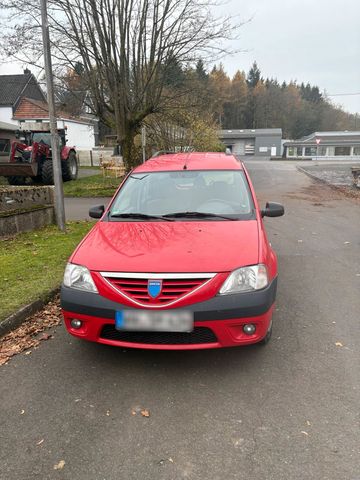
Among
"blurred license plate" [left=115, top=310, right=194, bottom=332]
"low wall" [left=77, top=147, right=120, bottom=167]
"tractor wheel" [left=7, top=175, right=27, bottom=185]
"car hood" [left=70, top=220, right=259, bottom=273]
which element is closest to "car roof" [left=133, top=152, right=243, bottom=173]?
"car hood" [left=70, top=220, right=259, bottom=273]

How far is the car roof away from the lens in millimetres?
5062

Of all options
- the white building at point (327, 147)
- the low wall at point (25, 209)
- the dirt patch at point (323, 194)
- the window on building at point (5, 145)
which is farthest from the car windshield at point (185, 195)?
the white building at point (327, 147)

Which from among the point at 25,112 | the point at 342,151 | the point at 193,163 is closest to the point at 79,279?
the point at 193,163

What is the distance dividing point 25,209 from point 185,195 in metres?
5.14

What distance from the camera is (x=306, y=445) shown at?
255cm

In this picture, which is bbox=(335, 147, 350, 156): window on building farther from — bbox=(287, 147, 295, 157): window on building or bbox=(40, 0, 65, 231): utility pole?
bbox=(40, 0, 65, 231): utility pole

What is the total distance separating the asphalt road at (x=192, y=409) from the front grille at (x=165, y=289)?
0.69 meters

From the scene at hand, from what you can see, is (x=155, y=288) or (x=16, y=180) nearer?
(x=155, y=288)

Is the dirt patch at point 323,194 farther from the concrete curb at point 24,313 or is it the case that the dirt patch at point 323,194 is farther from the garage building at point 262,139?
the garage building at point 262,139

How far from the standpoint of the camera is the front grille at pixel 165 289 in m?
3.09

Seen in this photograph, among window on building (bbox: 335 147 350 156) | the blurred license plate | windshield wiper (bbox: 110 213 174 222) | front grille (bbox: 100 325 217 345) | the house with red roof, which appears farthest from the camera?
window on building (bbox: 335 147 350 156)

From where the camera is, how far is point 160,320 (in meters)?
3.07

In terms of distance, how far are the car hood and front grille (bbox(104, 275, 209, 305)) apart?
0.08m

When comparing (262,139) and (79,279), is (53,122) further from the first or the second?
(262,139)
